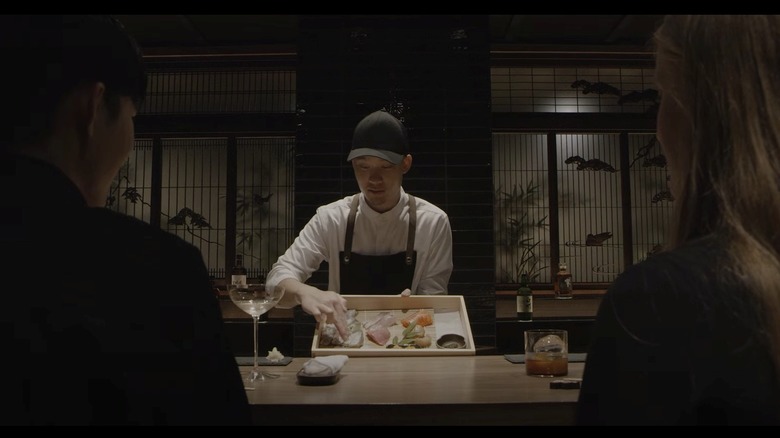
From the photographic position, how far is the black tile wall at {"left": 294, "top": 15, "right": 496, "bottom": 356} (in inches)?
157

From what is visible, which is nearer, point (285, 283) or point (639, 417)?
point (639, 417)

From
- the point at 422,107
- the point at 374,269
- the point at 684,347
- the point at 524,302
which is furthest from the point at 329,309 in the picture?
the point at 524,302

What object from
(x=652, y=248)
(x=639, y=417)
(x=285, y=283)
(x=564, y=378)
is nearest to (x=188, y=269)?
(x=639, y=417)

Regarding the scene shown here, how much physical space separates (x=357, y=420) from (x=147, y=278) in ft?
2.04

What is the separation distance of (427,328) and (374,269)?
114cm

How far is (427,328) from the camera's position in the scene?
85.1 inches

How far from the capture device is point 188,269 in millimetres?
788

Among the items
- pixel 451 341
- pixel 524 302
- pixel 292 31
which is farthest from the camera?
pixel 292 31

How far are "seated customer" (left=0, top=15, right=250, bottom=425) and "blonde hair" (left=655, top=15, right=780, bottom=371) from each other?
24.6 inches

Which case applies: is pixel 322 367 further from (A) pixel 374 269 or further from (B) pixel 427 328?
(A) pixel 374 269

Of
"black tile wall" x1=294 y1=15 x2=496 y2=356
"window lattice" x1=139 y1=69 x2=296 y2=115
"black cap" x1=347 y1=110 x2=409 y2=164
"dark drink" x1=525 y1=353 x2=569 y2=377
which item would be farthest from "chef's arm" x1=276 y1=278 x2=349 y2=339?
"window lattice" x1=139 y1=69 x2=296 y2=115

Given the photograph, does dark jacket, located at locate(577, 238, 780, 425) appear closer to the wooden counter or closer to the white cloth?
the wooden counter

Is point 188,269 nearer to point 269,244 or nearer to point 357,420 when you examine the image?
point 357,420

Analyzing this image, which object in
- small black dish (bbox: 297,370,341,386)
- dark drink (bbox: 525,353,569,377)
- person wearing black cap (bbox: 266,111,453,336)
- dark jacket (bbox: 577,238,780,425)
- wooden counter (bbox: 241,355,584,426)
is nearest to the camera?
dark jacket (bbox: 577,238,780,425)
